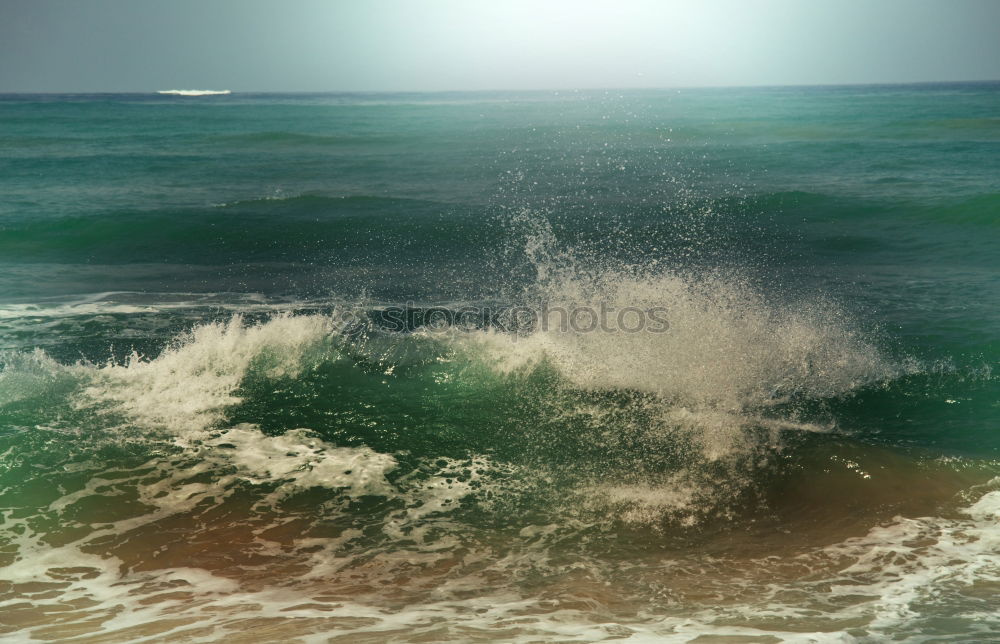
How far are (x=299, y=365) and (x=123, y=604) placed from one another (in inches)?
→ 168

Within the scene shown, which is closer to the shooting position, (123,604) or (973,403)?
(123,604)

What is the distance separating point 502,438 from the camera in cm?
684

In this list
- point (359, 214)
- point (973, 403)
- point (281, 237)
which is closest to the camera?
point (973, 403)

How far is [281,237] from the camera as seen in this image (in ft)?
54.9

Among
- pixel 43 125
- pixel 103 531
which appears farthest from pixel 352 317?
pixel 43 125

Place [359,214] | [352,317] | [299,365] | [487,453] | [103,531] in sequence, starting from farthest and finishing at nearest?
[359,214] < [352,317] < [299,365] < [487,453] < [103,531]

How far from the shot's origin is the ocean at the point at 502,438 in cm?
445

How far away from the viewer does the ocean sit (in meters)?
4.45

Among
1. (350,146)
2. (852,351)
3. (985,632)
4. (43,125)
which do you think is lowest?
(985,632)

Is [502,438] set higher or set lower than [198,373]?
lower

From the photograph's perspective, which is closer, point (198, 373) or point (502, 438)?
point (502, 438)

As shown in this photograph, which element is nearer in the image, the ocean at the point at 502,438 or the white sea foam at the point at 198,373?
the ocean at the point at 502,438

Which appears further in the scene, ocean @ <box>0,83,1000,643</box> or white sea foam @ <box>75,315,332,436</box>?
white sea foam @ <box>75,315,332,436</box>

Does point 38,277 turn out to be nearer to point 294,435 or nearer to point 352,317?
point 352,317
